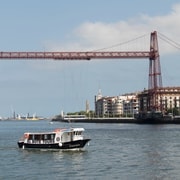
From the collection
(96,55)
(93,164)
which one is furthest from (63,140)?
(96,55)

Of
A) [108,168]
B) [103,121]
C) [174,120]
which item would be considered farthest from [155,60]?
[108,168]

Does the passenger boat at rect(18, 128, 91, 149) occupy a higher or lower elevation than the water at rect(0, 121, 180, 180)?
higher

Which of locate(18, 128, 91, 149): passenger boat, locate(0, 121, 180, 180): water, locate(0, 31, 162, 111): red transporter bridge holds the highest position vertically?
locate(0, 31, 162, 111): red transporter bridge

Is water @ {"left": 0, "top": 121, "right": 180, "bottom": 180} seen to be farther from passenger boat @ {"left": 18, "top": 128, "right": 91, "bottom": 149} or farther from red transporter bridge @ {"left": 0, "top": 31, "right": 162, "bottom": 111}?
red transporter bridge @ {"left": 0, "top": 31, "right": 162, "bottom": 111}

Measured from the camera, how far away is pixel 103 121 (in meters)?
167

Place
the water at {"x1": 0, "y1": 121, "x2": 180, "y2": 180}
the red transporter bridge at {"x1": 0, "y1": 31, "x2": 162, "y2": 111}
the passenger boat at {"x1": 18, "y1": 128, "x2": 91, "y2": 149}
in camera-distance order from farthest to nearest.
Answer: the red transporter bridge at {"x1": 0, "y1": 31, "x2": 162, "y2": 111} < the passenger boat at {"x1": 18, "y1": 128, "x2": 91, "y2": 149} < the water at {"x1": 0, "y1": 121, "x2": 180, "y2": 180}

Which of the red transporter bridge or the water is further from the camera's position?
the red transporter bridge

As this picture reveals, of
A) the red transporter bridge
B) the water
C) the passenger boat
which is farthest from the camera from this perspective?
the red transporter bridge

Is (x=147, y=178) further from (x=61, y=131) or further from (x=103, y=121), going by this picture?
(x=103, y=121)

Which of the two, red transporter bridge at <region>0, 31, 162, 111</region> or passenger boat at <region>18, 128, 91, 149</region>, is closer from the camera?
passenger boat at <region>18, 128, 91, 149</region>

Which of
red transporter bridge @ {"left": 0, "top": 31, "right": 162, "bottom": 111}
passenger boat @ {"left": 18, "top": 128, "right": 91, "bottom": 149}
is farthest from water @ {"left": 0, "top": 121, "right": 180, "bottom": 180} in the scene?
red transporter bridge @ {"left": 0, "top": 31, "right": 162, "bottom": 111}

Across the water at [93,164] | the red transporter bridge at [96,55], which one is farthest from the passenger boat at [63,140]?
the red transporter bridge at [96,55]

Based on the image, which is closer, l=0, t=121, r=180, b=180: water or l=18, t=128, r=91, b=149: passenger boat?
l=0, t=121, r=180, b=180: water

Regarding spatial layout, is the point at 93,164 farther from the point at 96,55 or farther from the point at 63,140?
the point at 96,55
